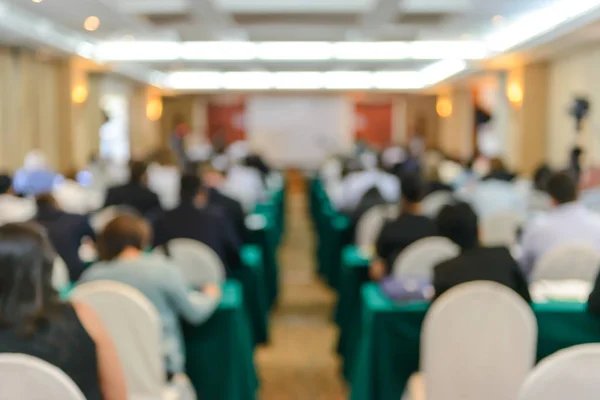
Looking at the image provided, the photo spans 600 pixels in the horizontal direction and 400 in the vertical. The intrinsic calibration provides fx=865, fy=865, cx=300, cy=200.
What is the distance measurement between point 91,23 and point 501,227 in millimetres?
6597

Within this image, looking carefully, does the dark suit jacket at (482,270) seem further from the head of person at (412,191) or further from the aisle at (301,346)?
the aisle at (301,346)

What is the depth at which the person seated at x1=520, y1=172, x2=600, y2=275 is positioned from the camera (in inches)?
192

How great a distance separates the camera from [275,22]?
11141 millimetres

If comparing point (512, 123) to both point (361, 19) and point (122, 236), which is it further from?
point (122, 236)

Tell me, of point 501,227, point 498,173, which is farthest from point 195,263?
point 498,173

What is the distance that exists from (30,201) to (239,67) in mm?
11022

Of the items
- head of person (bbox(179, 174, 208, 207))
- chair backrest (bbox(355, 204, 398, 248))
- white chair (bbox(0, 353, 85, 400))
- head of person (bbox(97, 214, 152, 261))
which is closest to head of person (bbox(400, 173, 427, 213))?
chair backrest (bbox(355, 204, 398, 248))

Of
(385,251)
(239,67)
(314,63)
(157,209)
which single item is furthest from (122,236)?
(239,67)

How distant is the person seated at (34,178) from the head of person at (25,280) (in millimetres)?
3657

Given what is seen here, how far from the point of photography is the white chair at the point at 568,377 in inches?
84.4

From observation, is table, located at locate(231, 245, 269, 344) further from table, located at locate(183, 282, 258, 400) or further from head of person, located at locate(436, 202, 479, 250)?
head of person, located at locate(436, 202, 479, 250)

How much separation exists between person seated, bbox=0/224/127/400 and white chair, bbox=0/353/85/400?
4.4 inches

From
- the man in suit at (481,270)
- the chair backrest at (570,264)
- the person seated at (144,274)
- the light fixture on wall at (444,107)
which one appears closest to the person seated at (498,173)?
the chair backrest at (570,264)

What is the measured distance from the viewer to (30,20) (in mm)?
10508
